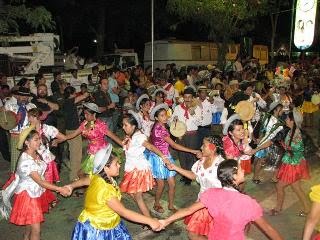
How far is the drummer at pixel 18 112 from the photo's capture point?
7.65 metres

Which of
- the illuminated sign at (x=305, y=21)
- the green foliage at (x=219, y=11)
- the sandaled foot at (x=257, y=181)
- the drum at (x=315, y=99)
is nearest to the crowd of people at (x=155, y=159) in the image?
the sandaled foot at (x=257, y=181)

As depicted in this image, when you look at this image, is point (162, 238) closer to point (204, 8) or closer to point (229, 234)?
point (229, 234)

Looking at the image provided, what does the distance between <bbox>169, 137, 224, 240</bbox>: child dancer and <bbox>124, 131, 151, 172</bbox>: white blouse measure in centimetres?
138

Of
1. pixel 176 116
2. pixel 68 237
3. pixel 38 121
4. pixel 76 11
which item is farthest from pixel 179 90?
pixel 76 11

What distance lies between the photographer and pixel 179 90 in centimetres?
1205

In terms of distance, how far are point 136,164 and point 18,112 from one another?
8.97 feet

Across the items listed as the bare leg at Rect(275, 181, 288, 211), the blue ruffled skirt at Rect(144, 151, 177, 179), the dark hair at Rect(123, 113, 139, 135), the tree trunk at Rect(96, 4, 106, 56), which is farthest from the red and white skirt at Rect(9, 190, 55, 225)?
the tree trunk at Rect(96, 4, 106, 56)

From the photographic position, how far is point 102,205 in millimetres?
3947

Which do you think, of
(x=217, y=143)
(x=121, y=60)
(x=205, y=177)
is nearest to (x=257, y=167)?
(x=217, y=143)

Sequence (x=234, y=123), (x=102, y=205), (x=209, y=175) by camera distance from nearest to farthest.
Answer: (x=102, y=205) → (x=209, y=175) → (x=234, y=123)

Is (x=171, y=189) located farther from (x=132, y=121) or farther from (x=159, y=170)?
(x=132, y=121)

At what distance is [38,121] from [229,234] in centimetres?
408

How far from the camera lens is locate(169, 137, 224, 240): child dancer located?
460 cm

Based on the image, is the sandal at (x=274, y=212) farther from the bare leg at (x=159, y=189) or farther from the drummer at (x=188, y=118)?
the drummer at (x=188, y=118)
